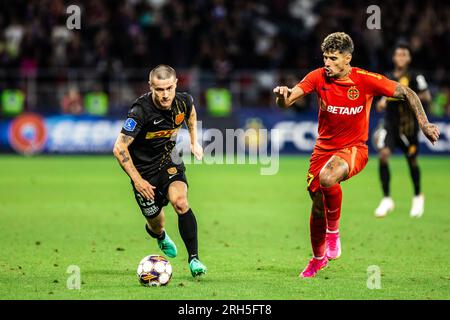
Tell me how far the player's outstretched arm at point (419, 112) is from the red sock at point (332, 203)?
1.03 metres

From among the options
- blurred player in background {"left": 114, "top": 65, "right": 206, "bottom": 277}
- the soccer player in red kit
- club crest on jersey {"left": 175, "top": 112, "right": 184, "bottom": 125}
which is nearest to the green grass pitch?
the soccer player in red kit

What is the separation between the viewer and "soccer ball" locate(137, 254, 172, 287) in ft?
27.1

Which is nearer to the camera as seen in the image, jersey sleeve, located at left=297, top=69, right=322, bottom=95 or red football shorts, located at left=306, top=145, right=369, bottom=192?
jersey sleeve, located at left=297, top=69, right=322, bottom=95

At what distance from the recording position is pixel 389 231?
41.4 ft

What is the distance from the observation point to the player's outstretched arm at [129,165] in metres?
8.74

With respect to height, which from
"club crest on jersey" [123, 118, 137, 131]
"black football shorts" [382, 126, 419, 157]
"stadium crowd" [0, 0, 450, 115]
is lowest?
"black football shorts" [382, 126, 419, 157]

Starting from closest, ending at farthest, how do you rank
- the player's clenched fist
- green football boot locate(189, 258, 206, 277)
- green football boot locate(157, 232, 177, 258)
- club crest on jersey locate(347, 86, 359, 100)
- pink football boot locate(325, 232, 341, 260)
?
the player's clenched fist, green football boot locate(189, 258, 206, 277), club crest on jersey locate(347, 86, 359, 100), pink football boot locate(325, 232, 341, 260), green football boot locate(157, 232, 177, 258)

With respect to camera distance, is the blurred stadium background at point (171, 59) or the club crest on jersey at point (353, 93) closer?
the club crest on jersey at point (353, 93)

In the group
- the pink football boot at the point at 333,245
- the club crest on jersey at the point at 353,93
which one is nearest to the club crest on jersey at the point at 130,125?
the club crest on jersey at the point at 353,93

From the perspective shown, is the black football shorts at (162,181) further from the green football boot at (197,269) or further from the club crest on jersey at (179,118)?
the green football boot at (197,269)

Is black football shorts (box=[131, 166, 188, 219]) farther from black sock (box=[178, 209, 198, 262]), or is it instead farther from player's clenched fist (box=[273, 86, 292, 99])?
player's clenched fist (box=[273, 86, 292, 99])

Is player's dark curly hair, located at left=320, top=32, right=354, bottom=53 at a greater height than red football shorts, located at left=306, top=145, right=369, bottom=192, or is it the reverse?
player's dark curly hair, located at left=320, top=32, right=354, bottom=53

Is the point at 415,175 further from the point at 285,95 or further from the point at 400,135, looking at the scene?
the point at 285,95

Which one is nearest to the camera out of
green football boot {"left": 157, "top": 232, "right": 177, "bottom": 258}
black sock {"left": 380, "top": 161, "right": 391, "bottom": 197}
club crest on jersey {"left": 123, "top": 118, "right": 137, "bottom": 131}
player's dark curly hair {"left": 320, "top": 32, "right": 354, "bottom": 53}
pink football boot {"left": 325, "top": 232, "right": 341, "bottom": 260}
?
player's dark curly hair {"left": 320, "top": 32, "right": 354, "bottom": 53}
